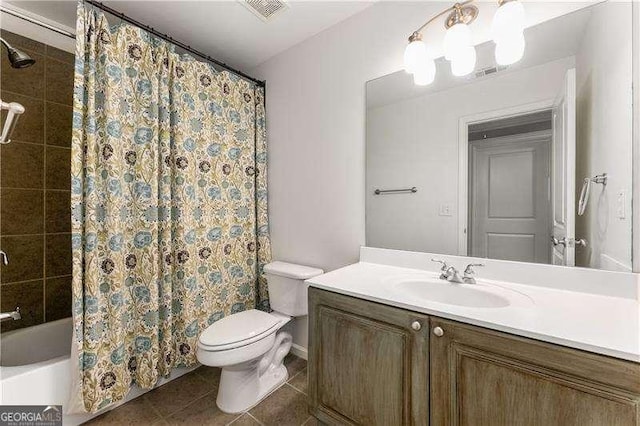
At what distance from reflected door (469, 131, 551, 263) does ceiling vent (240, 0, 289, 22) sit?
4.51ft

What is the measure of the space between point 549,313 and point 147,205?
196cm

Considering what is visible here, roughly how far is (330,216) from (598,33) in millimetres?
1521

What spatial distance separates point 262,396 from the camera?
1.64 meters

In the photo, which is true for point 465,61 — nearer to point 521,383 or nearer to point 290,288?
point 521,383

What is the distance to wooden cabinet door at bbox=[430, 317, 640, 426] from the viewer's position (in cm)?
68

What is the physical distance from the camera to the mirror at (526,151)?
1048 mm

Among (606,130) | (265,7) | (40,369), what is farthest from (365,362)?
(265,7)

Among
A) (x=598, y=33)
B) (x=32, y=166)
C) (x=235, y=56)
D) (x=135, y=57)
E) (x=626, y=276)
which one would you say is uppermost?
(x=235, y=56)

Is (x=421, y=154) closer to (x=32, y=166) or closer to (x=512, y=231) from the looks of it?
(x=512, y=231)

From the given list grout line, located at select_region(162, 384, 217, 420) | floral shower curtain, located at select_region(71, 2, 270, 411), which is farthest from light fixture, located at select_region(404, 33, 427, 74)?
grout line, located at select_region(162, 384, 217, 420)

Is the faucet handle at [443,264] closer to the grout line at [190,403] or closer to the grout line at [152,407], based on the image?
the grout line at [190,403]

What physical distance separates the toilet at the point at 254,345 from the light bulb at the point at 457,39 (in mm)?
1453

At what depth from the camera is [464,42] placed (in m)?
1.23

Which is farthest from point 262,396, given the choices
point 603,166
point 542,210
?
point 603,166
